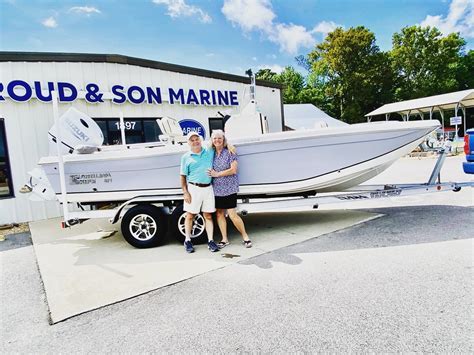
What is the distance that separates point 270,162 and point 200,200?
120cm

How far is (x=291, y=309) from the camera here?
8.82 feet

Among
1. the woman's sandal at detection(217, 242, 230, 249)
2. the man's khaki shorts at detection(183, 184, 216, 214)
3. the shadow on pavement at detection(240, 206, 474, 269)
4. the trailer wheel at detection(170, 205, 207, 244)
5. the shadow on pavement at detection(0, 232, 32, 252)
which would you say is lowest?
the shadow on pavement at detection(240, 206, 474, 269)

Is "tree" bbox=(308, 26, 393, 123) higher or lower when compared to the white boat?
higher

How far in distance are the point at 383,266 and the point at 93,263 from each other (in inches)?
137

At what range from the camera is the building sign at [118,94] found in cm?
680

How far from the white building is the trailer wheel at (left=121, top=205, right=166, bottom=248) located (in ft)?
6.72

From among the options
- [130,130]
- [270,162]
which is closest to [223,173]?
[270,162]

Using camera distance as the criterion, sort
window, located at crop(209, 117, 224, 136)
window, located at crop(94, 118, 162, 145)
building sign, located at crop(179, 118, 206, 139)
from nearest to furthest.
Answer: window, located at crop(94, 118, 162, 145)
building sign, located at crop(179, 118, 206, 139)
window, located at crop(209, 117, 224, 136)

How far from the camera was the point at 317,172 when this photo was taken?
4.73 metres

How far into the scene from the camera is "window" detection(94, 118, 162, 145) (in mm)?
7934

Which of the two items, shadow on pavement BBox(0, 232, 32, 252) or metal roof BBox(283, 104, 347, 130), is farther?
metal roof BBox(283, 104, 347, 130)

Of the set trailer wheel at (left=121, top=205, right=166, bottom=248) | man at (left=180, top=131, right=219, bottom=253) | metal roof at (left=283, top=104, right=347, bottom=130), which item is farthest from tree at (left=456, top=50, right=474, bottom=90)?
trailer wheel at (left=121, top=205, right=166, bottom=248)

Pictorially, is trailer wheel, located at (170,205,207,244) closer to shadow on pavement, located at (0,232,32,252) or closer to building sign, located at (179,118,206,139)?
shadow on pavement, located at (0,232,32,252)

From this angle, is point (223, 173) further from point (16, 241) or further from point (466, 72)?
point (466, 72)
